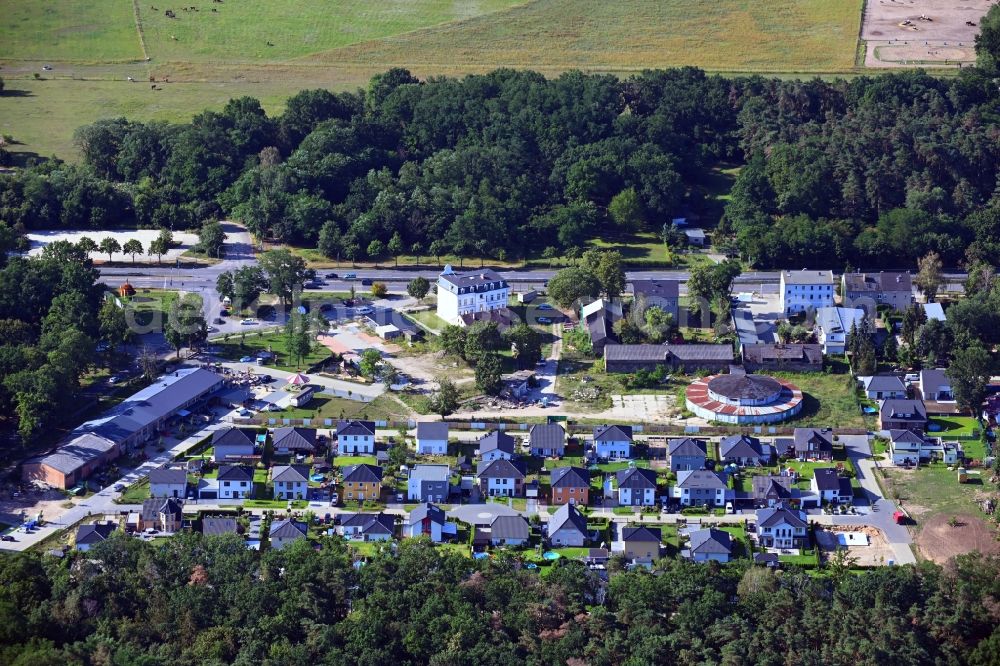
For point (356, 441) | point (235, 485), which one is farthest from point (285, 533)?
point (356, 441)

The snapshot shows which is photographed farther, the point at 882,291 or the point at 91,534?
the point at 882,291

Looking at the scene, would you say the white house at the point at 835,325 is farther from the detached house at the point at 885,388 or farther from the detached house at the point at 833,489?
the detached house at the point at 833,489

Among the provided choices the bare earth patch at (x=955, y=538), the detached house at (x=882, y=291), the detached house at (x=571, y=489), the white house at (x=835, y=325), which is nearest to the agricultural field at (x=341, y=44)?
the detached house at (x=882, y=291)

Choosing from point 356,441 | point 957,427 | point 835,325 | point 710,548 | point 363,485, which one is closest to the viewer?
point 710,548

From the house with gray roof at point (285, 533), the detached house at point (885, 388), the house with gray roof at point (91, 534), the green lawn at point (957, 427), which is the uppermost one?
the house with gray roof at point (91, 534)

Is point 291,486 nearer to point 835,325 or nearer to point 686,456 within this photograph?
point 686,456

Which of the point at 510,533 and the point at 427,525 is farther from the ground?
the point at 427,525
